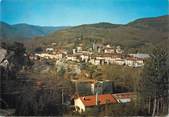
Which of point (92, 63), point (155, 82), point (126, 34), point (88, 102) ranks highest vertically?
point (126, 34)

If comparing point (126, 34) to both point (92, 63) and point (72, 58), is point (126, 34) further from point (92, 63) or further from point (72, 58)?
point (72, 58)

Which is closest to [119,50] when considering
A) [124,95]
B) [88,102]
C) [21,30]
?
[124,95]

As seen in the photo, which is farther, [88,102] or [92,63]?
[92,63]

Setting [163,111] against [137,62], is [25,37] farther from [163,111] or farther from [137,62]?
[163,111]

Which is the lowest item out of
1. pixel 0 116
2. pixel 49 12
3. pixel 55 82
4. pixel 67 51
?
pixel 0 116

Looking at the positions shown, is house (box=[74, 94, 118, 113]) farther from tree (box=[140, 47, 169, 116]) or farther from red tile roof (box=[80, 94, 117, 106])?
tree (box=[140, 47, 169, 116])

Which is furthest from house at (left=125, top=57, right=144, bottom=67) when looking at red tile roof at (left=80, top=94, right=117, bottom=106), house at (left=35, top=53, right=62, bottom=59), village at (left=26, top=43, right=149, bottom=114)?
house at (left=35, top=53, right=62, bottom=59)

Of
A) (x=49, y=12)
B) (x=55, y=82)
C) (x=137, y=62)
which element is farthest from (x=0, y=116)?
(x=137, y=62)
